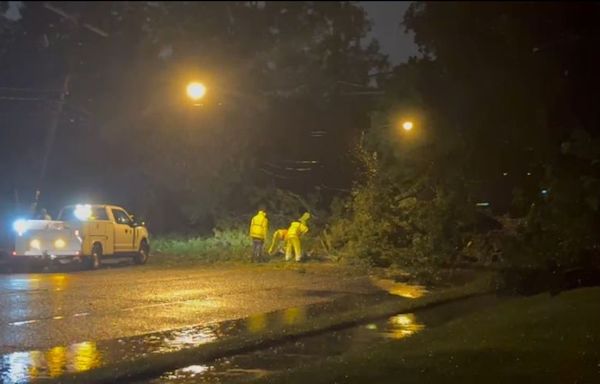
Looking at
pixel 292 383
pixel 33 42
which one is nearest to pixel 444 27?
pixel 292 383

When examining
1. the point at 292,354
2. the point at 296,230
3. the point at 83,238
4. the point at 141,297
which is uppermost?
the point at 296,230

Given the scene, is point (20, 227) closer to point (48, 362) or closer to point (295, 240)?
point (295, 240)

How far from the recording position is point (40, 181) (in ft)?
132

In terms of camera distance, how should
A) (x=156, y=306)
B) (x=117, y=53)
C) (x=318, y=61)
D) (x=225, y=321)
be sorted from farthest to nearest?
(x=318, y=61) < (x=117, y=53) < (x=156, y=306) < (x=225, y=321)

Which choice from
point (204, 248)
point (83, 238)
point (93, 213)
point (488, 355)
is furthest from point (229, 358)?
point (204, 248)

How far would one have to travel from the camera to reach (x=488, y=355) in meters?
11.0

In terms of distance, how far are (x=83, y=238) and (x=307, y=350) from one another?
596 inches

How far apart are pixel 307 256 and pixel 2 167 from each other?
16593mm

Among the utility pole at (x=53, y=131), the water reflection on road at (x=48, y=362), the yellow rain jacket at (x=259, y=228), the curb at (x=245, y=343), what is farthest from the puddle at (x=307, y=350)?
the utility pole at (x=53, y=131)

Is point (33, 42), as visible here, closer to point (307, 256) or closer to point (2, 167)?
point (2, 167)

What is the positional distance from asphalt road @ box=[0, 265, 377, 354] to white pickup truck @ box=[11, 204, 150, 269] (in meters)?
1.05

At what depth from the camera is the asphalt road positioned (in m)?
14.1

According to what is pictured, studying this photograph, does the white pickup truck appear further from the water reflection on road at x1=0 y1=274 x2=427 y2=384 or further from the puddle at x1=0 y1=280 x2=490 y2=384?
the puddle at x1=0 y1=280 x2=490 y2=384

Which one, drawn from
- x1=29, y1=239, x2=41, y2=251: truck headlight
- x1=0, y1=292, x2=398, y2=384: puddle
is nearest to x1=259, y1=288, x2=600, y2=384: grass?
x1=0, y1=292, x2=398, y2=384: puddle
